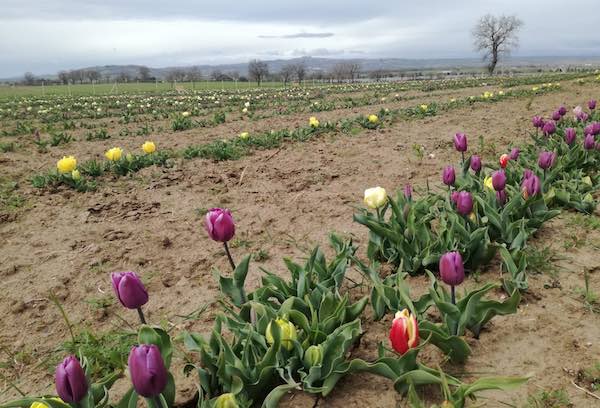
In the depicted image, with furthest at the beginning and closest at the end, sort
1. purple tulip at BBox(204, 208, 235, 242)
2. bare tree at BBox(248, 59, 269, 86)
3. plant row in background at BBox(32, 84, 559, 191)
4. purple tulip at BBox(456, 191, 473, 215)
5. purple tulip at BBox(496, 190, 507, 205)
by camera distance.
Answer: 1. bare tree at BBox(248, 59, 269, 86)
2. plant row in background at BBox(32, 84, 559, 191)
3. purple tulip at BBox(496, 190, 507, 205)
4. purple tulip at BBox(456, 191, 473, 215)
5. purple tulip at BBox(204, 208, 235, 242)

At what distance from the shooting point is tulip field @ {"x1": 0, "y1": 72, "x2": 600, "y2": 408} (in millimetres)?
→ 1892

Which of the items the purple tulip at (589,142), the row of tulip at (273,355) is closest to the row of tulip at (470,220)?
the row of tulip at (273,355)

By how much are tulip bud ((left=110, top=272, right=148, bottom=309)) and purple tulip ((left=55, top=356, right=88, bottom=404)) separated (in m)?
0.34

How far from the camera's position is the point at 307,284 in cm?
251

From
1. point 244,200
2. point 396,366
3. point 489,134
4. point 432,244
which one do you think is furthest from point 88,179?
point 489,134

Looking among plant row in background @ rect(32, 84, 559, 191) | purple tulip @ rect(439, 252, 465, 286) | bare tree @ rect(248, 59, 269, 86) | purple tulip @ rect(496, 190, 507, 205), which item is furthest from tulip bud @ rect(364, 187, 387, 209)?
bare tree @ rect(248, 59, 269, 86)

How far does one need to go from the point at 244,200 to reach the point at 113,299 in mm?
2130

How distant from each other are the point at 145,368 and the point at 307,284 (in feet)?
4.08

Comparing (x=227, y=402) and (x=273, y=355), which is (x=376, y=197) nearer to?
(x=273, y=355)

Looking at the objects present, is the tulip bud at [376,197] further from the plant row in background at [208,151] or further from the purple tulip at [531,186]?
the plant row in background at [208,151]

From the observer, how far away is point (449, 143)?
7262 millimetres

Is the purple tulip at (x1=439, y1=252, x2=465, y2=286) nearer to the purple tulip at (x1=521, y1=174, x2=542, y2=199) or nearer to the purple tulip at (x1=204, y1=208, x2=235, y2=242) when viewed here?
the purple tulip at (x1=204, y1=208, x2=235, y2=242)

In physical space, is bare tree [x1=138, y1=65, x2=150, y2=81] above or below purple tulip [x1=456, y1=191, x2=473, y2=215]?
above

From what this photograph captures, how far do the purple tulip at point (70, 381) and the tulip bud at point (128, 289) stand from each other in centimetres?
34
